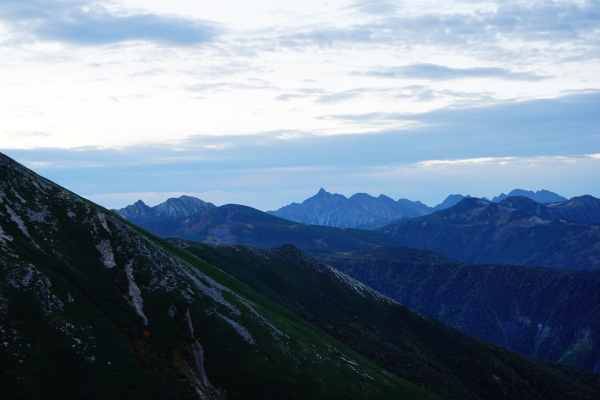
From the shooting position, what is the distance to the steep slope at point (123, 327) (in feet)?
226

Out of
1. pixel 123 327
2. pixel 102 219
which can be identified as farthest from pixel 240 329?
pixel 102 219

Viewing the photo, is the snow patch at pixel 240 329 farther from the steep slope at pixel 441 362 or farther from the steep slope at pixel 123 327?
the steep slope at pixel 441 362

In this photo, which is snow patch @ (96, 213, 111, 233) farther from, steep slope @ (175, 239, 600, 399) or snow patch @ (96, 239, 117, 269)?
steep slope @ (175, 239, 600, 399)

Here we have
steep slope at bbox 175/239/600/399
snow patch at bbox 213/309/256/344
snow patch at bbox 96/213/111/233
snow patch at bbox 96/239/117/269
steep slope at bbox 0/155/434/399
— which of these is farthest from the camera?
steep slope at bbox 175/239/600/399

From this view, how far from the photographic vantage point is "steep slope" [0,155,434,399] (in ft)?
226

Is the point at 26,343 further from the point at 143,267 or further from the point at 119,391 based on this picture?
the point at 143,267

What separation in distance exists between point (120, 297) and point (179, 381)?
2168 cm

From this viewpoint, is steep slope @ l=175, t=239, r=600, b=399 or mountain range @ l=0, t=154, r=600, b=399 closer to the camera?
mountain range @ l=0, t=154, r=600, b=399

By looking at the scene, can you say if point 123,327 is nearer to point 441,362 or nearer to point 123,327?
point 123,327

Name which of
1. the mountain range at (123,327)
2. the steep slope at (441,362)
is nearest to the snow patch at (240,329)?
the mountain range at (123,327)

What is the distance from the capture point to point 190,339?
304ft

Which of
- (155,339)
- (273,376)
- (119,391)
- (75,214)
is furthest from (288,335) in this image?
(75,214)

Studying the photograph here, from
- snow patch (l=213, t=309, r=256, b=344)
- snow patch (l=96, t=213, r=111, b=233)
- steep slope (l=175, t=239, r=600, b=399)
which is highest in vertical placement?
snow patch (l=96, t=213, r=111, b=233)

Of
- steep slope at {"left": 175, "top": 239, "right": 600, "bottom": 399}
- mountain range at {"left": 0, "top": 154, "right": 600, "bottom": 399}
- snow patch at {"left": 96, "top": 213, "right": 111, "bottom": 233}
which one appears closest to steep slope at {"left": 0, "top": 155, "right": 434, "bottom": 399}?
mountain range at {"left": 0, "top": 154, "right": 600, "bottom": 399}
